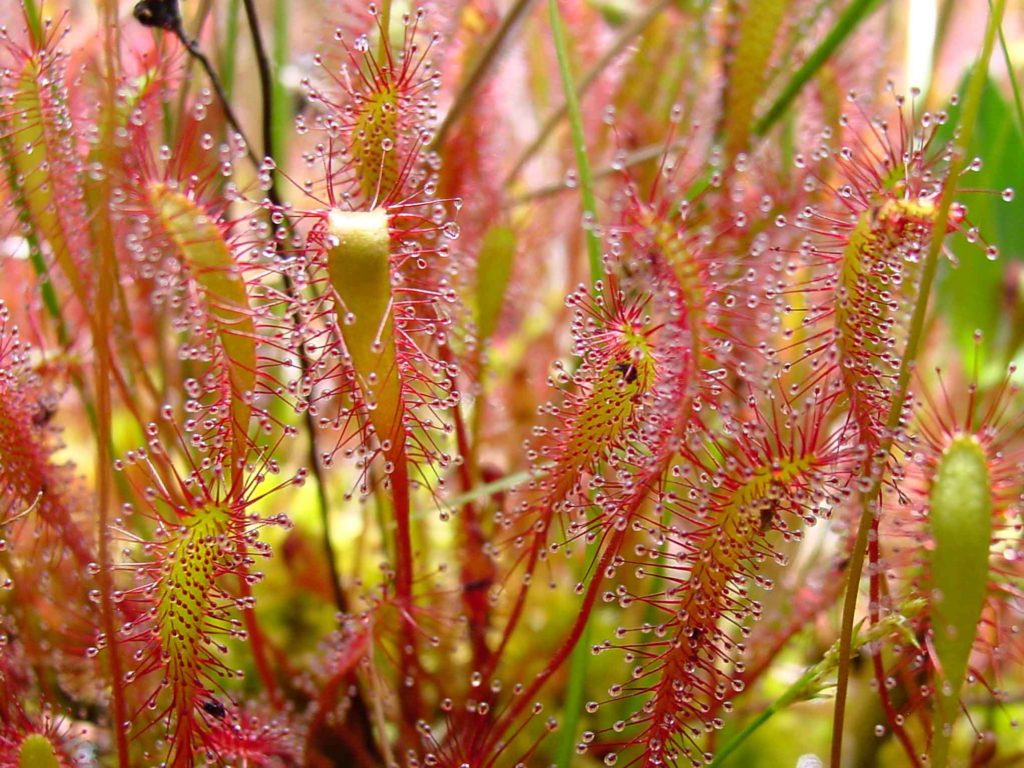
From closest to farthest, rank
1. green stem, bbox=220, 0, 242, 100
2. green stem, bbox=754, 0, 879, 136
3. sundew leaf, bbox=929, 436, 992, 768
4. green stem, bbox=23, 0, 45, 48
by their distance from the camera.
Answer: sundew leaf, bbox=929, 436, 992, 768 → green stem, bbox=23, 0, 45, 48 → green stem, bbox=754, 0, 879, 136 → green stem, bbox=220, 0, 242, 100

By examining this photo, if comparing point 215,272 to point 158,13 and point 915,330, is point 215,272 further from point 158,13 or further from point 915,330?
point 915,330

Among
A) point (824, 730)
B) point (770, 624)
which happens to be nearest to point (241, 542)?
point (770, 624)

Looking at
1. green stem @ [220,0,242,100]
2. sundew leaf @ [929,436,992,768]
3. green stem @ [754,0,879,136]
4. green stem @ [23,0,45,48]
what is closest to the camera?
sundew leaf @ [929,436,992,768]

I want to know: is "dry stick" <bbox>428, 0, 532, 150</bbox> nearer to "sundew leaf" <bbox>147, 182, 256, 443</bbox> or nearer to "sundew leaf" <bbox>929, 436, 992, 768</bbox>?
"sundew leaf" <bbox>147, 182, 256, 443</bbox>

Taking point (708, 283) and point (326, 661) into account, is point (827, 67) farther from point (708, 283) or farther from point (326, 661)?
point (326, 661)

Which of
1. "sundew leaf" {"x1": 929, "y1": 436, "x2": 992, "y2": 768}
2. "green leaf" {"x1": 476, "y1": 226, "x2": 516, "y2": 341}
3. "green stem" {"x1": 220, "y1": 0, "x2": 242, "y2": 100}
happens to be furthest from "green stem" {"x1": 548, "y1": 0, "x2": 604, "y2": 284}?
"green stem" {"x1": 220, "y1": 0, "x2": 242, "y2": 100}

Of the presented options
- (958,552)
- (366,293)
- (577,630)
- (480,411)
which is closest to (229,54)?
(480,411)

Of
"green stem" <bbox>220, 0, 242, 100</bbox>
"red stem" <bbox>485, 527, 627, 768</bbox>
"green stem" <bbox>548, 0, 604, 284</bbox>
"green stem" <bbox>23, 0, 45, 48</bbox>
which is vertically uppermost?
"green stem" <bbox>220, 0, 242, 100</bbox>

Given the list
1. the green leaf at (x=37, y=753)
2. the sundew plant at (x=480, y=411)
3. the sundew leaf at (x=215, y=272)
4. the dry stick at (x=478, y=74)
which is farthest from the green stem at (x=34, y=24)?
the green leaf at (x=37, y=753)
